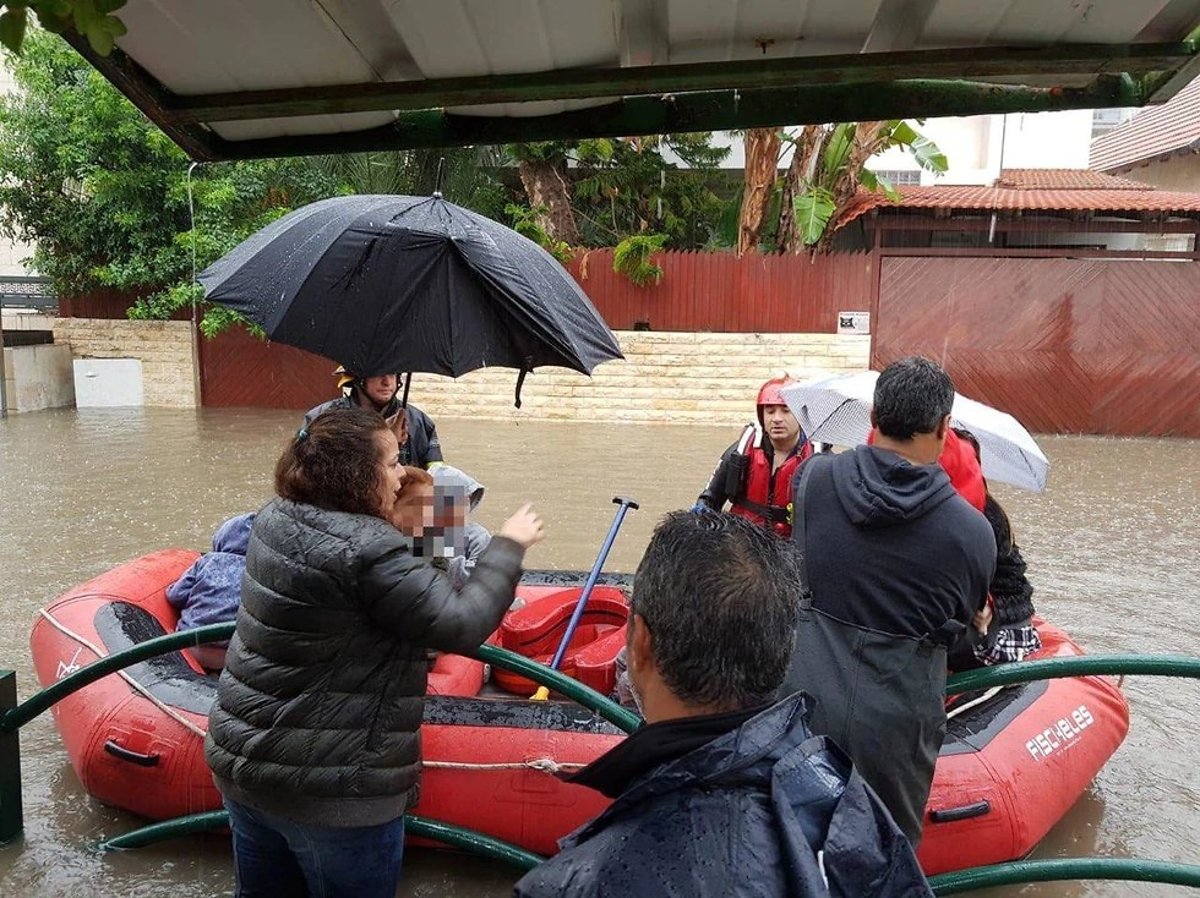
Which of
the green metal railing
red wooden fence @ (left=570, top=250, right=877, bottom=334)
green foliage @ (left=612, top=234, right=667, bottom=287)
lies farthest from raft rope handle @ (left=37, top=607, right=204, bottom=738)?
green foliage @ (left=612, top=234, right=667, bottom=287)

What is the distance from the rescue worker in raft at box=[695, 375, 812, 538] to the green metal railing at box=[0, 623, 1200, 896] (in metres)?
2.01

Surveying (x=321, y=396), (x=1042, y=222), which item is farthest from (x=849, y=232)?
(x=321, y=396)

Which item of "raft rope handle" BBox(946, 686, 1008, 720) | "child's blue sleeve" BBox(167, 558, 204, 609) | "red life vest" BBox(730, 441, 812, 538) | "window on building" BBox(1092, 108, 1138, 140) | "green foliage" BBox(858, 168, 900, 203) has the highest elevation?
"window on building" BBox(1092, 108, 1138, 140)

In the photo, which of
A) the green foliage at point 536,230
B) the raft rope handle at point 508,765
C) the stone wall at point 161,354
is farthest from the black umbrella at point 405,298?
the stone wall at point 161,354

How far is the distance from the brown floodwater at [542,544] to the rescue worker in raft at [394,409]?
177cm

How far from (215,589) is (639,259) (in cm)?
1202

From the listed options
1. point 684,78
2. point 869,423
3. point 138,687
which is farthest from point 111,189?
point 684,78

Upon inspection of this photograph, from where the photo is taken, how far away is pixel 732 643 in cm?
123

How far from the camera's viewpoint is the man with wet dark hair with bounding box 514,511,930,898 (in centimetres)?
109

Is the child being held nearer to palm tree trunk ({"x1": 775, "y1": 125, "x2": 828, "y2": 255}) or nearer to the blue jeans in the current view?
the blue jeans

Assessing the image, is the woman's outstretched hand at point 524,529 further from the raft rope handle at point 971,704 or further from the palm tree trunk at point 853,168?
the palm tree trunk at point 853,168

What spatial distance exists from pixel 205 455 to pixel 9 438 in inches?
139

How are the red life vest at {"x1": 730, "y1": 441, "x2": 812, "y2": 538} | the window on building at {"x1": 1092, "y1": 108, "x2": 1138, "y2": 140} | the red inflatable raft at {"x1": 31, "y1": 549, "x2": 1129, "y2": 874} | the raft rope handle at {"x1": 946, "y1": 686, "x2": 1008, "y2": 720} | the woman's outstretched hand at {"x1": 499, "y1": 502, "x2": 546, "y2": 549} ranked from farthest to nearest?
the window on building at {"x1": 1092, "y1": 108, "x2": 1138, "y2": 140} < the red life vest at {"x1": 730, "y1": 441, "x2": 812, "y2": 538} < the raft rope handle at {"x1": 946, "y1": 686, "x2": 1008, "y2": 720} < the red inflatable raft at {"x1": 31, "y1": 549, "x2": 1129, "y2": 874} < the woman's outstretched hand at {"x1": 499, "y1": 502, "x2": 546, "y2": 549}

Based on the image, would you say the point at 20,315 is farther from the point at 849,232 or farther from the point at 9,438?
the point at 849,232
